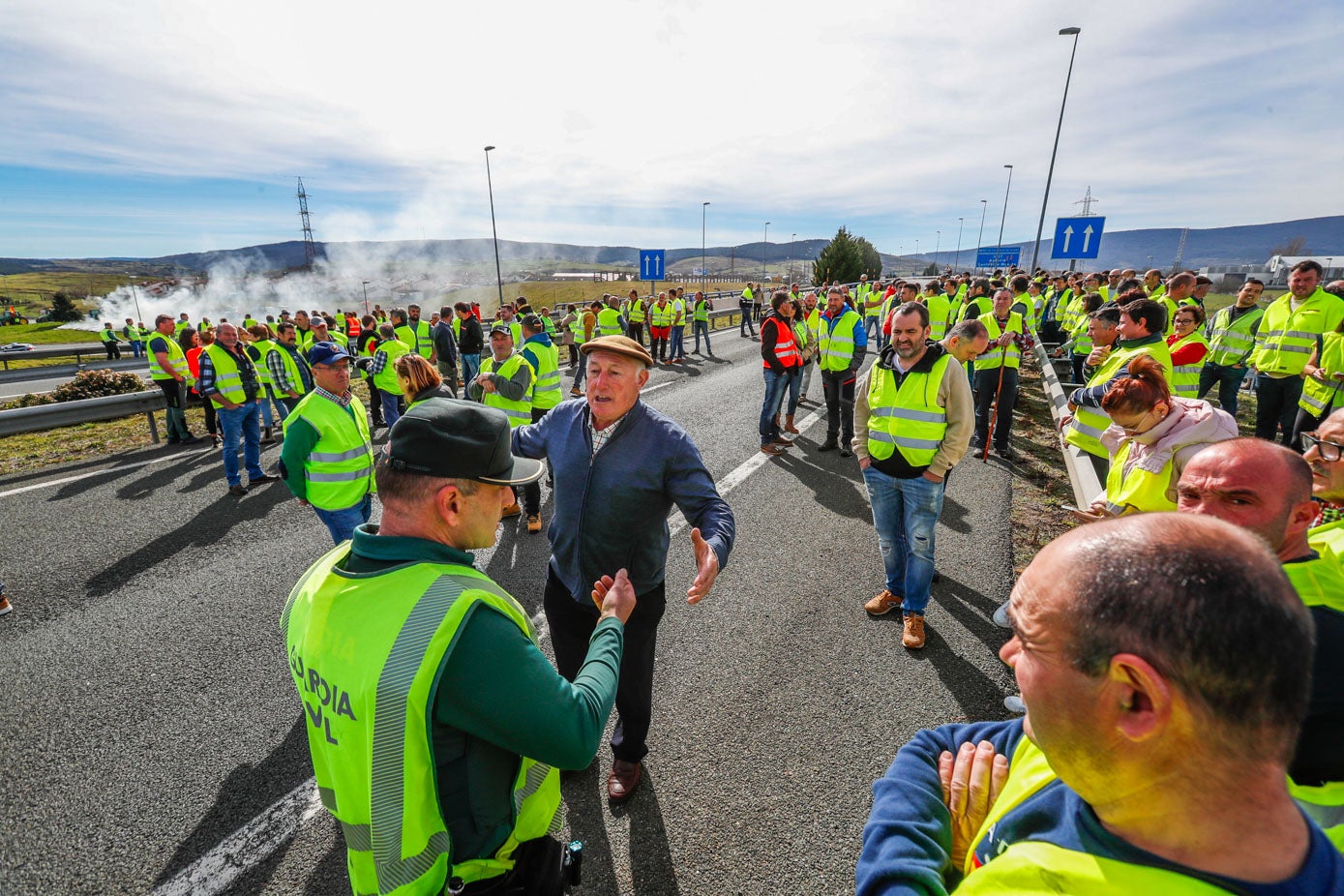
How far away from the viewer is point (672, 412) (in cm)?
1097

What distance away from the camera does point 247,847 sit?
8.88ft

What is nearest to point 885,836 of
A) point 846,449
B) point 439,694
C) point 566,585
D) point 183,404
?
point 439,694

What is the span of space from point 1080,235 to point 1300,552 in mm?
19052

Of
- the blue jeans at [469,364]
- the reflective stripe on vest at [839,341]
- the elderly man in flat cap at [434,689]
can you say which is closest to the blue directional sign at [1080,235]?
the reflective stripe on vest at [839,341]

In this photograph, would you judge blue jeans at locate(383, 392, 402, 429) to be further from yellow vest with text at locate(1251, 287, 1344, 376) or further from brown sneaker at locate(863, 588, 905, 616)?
yellow vest with text at locate(1251, 287, 1344, 376)

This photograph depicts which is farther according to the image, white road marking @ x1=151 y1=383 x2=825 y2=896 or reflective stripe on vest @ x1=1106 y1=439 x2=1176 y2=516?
reflective stripe on vest @ x1=1106 y1=439 x2=1176 y2=516

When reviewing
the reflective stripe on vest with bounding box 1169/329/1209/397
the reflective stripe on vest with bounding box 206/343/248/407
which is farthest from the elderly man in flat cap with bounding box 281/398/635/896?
the reflective stripe on vest with bounding box 1169/329/1209/397

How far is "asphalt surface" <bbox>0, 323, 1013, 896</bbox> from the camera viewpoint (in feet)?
8.82

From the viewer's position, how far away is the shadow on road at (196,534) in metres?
5.12

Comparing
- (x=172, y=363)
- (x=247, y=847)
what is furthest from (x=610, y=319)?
(x=247, y=847)

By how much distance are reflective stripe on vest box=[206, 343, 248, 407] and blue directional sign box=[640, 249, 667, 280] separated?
2028 centimetres

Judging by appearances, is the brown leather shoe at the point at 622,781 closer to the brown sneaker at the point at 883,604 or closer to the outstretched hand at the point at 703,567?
the outstretched hand at the point at 703,567

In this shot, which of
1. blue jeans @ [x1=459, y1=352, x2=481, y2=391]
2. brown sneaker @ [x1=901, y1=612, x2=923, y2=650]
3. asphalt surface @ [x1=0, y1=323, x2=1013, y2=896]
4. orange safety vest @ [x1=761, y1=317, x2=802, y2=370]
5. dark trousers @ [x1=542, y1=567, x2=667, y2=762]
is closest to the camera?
asphalt surface @ [x1=0, y1=323, x2=1013, y2=896]

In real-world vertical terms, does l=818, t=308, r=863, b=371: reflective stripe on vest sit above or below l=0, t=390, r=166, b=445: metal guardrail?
above
